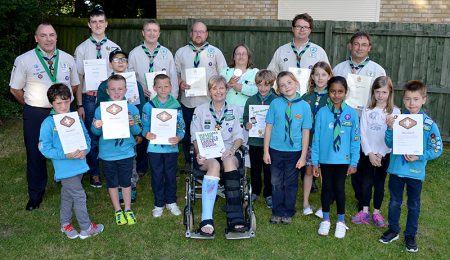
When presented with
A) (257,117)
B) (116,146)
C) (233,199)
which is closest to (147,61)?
(116,146)

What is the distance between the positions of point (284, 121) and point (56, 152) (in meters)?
2.33

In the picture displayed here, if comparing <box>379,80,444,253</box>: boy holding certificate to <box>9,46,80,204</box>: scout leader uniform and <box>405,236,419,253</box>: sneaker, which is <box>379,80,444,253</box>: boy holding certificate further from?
<box>9,46,80,204</box>: scout leader uniform

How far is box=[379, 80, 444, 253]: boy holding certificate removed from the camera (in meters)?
4.03

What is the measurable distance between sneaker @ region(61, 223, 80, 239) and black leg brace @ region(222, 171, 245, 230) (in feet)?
5.23

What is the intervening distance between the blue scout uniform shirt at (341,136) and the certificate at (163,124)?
1.53 m

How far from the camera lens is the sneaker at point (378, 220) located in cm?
476

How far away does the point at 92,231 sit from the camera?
4543 millimetres

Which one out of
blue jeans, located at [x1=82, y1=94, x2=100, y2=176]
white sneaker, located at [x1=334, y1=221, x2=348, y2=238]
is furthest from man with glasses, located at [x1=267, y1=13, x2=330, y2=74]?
blue jeans, located at [x1=82, y1=94, x2=100, y2=176]

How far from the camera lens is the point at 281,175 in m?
4.73

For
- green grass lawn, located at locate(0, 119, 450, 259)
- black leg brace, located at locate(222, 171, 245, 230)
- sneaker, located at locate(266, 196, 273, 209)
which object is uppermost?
black leg brace, located at locate(222, 171, 245, 230)

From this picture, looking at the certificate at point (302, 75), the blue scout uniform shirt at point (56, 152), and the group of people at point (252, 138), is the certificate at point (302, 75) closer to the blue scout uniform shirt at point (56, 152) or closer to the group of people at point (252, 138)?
the group of people at point (252, 138)

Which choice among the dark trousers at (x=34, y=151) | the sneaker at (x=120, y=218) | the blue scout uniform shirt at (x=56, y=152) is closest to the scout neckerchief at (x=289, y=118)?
the sneaker at (x=120, y=218)

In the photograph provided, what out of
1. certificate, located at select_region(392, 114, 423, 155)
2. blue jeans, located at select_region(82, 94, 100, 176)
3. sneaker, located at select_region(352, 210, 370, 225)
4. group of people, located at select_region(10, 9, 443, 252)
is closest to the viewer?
certificate, located at select_region(392, 114, 423, 155)

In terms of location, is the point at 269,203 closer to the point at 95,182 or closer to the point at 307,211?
the point at 307,211
